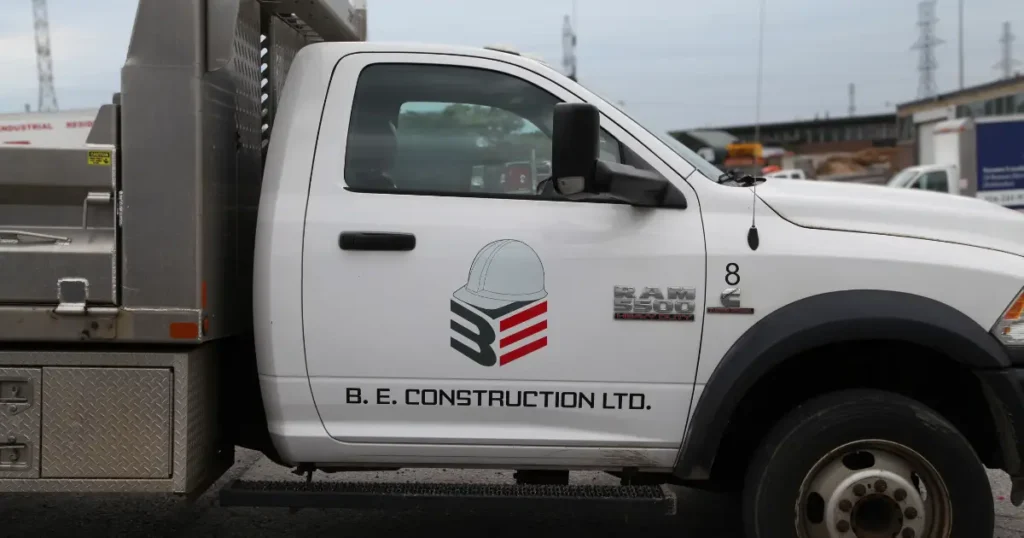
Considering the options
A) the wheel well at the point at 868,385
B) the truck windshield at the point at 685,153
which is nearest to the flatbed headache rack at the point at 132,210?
the truck windshield at the point at 685,153

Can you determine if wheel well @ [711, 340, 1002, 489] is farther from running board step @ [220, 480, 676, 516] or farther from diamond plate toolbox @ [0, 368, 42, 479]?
diamond plate toolbox @ [0, 368, 42, 479]

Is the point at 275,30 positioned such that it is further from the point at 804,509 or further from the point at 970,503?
the point at 970,503

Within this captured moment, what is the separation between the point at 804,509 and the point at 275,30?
9.72 ft

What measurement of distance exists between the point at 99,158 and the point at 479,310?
1456mm

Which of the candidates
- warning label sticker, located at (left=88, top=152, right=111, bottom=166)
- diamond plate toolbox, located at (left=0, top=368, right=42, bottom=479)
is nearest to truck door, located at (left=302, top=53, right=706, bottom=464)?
warning label sticker, located at (left=88, top=152, right=111, bottom=166)

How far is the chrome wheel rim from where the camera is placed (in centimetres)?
347

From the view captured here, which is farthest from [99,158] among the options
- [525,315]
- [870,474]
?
[870,474]

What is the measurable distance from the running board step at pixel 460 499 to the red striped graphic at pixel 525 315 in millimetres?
653

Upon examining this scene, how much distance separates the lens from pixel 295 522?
478cm

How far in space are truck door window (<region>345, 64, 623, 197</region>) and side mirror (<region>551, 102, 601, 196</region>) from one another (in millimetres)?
317

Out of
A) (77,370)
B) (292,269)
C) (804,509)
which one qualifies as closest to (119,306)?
(77,370)

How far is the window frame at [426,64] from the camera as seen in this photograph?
361 centimetres

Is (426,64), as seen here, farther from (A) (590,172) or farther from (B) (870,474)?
(B) (870,474)

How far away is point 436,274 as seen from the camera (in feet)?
11.5
